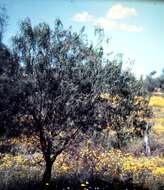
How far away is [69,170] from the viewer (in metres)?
14.9

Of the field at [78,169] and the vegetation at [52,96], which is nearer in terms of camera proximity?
the vegetation at [52,96]

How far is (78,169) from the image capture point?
14945 millimetres

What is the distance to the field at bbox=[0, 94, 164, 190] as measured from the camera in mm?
13391

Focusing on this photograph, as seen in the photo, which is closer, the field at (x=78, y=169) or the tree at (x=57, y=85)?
the tree at (x=57, y=85)

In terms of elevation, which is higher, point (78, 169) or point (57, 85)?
point (57, 85)

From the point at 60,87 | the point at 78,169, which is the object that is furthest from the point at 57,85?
the point at 78,169

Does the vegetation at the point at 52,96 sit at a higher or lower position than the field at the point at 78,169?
higher

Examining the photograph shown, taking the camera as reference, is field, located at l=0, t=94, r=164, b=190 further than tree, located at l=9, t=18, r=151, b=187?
Yes

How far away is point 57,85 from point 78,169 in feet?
13.0

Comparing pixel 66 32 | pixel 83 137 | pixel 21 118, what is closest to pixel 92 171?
pixel 83 137

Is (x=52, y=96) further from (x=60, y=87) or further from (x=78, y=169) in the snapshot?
(x=78, y=169)

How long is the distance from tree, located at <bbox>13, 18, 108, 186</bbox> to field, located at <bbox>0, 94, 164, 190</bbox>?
0.84 m

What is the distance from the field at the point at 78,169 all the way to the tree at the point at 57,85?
84 cm

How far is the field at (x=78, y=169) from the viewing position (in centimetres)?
1339
